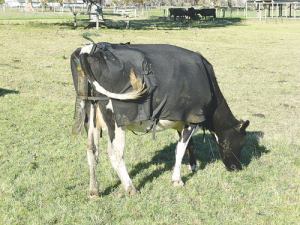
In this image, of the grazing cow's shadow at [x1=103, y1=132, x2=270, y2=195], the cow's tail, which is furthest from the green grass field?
the cow's tail

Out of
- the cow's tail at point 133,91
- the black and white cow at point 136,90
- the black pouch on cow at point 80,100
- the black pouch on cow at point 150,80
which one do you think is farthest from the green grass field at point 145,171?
the cow's tail at point 133,91

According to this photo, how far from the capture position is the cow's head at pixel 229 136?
576cm

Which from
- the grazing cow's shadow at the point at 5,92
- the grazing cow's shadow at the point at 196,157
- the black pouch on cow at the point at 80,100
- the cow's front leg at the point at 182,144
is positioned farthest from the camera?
the grazing cow's shadow at the point at 5,92

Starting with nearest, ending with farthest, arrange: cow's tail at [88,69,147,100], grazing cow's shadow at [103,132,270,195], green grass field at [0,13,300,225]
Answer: cow's tail at [88,69,147,100] < green grass field at [0,13,300,225] < grazing cow's shadow at [103,132,270,195]

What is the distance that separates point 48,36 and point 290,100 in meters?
18.3

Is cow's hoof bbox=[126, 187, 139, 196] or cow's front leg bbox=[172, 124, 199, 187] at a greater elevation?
cow's front leg bbox=[172, 124, 199, 187]

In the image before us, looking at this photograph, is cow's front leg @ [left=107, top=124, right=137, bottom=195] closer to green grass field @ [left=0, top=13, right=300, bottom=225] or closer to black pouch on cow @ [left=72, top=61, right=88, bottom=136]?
green grass field @ [left=0, top=13, right=300, bottom=225]

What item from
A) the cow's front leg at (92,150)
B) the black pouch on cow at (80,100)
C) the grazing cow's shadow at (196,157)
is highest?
the black pouch on cow at (80,100)

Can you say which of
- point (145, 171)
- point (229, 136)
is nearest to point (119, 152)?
point (145, 171)

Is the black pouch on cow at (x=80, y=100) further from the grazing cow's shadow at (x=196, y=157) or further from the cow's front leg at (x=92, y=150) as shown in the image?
the grazing cow's shadow at (x=196, y=157)

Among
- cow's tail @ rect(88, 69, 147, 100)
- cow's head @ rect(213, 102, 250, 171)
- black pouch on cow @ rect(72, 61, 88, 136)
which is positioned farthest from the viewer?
cow's head @ rect(213, 102, 250, 171)

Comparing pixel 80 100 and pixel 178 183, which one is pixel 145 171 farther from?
pixel 80 100

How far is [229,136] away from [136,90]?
77.0 inches

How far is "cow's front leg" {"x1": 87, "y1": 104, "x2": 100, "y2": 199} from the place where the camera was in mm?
5113
